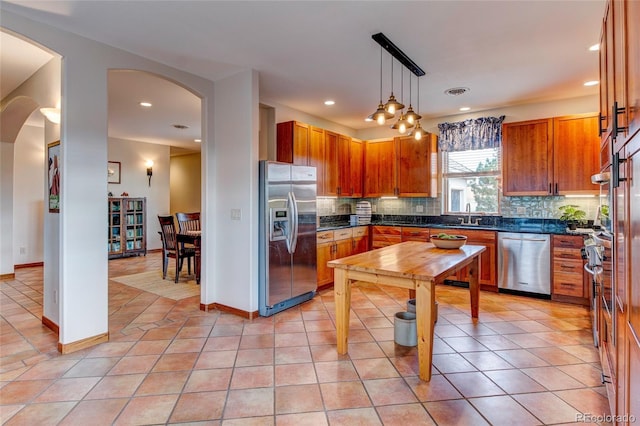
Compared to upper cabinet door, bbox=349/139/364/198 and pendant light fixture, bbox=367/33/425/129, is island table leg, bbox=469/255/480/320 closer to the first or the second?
pendant light fixture, bbox=367/33/425/129

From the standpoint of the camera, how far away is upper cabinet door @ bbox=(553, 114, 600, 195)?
416 cm

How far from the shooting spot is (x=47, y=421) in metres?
1.90

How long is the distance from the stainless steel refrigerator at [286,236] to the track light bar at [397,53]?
1.59 metres

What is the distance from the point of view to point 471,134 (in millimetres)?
5074

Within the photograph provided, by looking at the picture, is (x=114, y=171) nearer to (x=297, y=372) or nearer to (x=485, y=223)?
(x=297, y=372)

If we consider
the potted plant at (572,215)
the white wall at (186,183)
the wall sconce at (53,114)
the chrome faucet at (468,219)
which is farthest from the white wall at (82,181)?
the white wall at (186,183)

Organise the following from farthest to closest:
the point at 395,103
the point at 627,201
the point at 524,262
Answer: the point at 524,262 → the point at 395,103 → the point at 627,201

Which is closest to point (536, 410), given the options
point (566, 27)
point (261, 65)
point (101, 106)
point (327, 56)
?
point (566, 27)

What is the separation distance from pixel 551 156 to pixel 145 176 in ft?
26.5

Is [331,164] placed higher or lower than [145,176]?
lower

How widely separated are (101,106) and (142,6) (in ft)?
3.29

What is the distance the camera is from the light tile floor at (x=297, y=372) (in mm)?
1967

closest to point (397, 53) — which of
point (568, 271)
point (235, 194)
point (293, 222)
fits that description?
point (293, 222)

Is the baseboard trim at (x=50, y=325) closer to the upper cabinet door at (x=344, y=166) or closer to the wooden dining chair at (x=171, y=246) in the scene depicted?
the wooden dining chair at (x=171, y=246)
